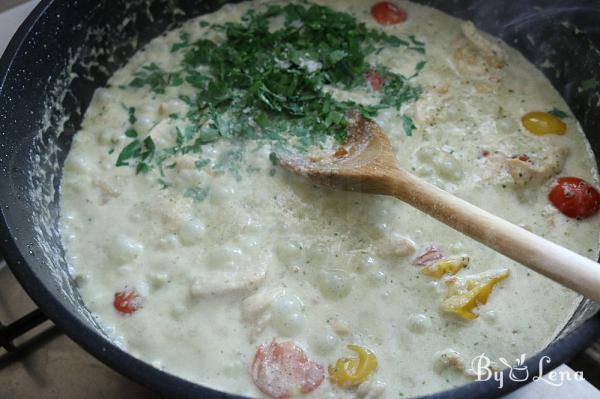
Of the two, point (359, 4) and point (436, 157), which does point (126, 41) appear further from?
point (436, 157)

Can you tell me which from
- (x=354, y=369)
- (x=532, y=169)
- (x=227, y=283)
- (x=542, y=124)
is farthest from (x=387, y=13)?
(x=354, y=369)

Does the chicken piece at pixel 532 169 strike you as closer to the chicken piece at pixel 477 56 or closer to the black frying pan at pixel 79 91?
the black frying pan at pixel 79 91

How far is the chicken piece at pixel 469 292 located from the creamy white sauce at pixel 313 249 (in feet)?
0.09

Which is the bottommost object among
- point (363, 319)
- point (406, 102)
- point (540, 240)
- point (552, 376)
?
point (552, 376)

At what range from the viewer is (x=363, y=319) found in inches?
80.0

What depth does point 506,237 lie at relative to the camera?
175cm

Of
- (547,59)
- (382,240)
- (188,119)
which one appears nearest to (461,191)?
(382,240)

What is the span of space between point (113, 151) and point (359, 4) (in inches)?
56.4

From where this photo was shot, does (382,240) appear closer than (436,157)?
Yes

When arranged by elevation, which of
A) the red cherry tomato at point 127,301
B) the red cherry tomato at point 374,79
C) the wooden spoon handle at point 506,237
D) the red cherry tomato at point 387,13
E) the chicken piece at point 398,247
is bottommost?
the chicken piece at point 398,247

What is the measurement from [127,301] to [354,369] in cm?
78

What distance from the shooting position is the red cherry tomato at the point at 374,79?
2713mm

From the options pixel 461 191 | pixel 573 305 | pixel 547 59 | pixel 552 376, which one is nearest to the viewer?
pixel 552 376

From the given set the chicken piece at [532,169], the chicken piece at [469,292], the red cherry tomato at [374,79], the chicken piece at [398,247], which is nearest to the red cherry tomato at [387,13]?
the red cherry tomato at [374,79]
